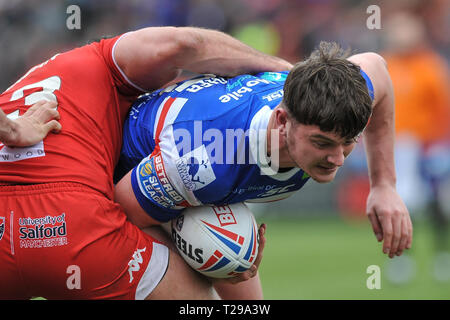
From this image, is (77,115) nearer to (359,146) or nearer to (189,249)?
(189,249)

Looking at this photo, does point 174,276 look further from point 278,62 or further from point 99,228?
point 278,62

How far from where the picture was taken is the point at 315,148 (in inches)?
135

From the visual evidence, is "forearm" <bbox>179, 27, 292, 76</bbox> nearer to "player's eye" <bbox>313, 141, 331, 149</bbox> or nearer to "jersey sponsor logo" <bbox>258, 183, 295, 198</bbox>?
"jersey sponsor logo" <bbox>258, 183, 295, 198</bbox>

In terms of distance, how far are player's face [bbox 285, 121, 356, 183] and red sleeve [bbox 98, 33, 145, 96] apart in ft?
3.41

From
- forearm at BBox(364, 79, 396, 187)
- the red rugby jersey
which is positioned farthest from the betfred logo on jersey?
forearm at BBox(364, 79, 396, 187)

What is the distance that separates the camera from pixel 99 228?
3.56 meters

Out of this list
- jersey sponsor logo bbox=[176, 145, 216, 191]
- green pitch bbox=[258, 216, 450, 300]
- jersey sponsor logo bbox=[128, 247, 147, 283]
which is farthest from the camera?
green pitch bbox=[258, 216, 450, 300]

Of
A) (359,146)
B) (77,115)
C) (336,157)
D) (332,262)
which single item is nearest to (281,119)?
(336,157)

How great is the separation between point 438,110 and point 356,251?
210 cm

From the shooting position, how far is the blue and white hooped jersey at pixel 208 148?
11.7ft

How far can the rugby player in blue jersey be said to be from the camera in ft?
11.1

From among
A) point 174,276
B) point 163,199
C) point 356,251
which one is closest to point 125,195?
point 163,199

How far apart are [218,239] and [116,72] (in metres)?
1.10

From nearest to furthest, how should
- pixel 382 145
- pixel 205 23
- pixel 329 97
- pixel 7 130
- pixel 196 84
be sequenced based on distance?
pixel 329 97 < pixel 7 130 < pixel 196 84 < pixel 382 145 < pixel 205 23
